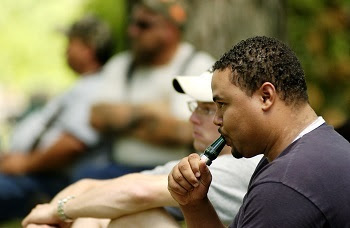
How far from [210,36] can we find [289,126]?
3819 millimetres

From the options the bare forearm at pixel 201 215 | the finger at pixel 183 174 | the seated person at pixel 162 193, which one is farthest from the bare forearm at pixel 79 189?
the finger at pixel 183 174

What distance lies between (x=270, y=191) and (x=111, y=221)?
4.33ft

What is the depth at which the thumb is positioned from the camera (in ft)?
10.7

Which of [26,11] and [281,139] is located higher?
[281,139]

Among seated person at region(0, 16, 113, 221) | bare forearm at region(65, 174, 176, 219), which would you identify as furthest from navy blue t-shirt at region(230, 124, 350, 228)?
seated person at region(0, 16, 113, 221)

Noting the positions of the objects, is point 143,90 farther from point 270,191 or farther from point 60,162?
point 270,191

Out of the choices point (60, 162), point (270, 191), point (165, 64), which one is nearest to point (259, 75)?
point (270, 191)

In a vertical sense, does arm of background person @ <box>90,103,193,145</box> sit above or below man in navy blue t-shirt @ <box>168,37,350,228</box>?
below

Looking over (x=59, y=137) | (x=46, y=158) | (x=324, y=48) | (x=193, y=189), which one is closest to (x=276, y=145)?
(x=193, y=189)

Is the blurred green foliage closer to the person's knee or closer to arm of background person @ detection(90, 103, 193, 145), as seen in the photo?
arm of background person @ detection(90, 103, 193, 145)

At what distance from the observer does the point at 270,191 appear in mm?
2941

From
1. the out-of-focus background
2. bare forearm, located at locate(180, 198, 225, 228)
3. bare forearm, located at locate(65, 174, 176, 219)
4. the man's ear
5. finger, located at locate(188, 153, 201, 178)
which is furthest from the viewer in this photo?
the out-of-focus background

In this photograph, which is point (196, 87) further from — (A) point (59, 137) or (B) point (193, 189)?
(A) point (59, 137)

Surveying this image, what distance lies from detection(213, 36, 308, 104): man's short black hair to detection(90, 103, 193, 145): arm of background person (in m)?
3.08
